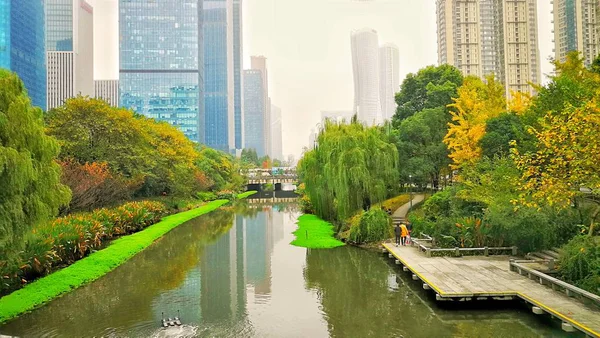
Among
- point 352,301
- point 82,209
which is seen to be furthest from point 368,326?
point 82,209

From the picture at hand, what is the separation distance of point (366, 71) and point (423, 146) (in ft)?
480

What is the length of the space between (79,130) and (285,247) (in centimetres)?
1616

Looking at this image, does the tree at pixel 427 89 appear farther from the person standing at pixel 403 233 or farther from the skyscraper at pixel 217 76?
the skyscraper at pixel 217 76

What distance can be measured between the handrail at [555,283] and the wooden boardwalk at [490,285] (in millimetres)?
183

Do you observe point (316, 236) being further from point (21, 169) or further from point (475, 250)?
point (21, 169)

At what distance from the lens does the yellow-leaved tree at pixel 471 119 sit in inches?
1006

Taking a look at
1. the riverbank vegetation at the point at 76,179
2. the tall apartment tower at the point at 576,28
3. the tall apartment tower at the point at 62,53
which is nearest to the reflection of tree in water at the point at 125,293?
the riverbank vegetation at the point at 76,179

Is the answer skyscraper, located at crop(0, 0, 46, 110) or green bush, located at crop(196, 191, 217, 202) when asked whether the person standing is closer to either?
green bush, located at crop(196, 191, 217, 202)

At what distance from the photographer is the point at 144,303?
1475 centimetres

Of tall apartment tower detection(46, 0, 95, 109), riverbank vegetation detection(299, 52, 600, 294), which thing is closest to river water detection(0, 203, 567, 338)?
riverbank vegetation detection(299, 52, 600, 294)

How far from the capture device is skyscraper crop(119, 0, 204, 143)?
426ft

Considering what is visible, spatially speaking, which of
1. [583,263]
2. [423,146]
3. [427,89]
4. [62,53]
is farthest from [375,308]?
[62,53]

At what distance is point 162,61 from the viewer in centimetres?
13275

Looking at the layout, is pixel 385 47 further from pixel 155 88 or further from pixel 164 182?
pixel 164 182
